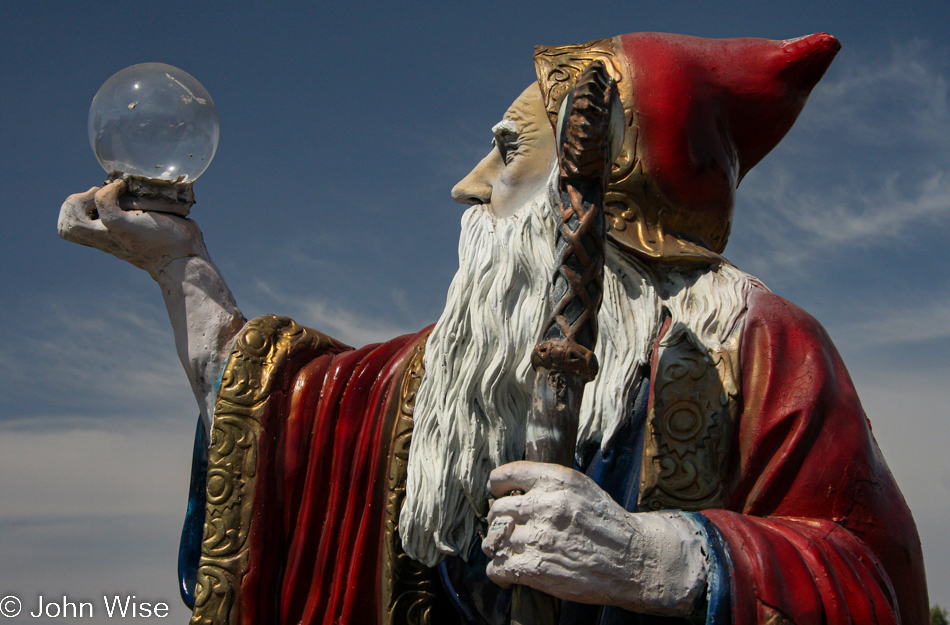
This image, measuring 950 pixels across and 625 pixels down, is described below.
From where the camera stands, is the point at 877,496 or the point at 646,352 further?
the point at 646,352

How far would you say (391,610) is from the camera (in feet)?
9.55

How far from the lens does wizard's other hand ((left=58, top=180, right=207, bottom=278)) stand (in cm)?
339

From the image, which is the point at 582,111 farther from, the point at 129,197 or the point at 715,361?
the point at 129,197

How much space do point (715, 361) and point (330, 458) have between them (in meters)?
1.23

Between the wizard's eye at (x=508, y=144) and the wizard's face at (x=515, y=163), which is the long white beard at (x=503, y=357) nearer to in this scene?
the wizard's face at (x=515, y=163)

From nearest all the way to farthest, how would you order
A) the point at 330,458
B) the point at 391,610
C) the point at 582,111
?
1. the point at 582,111
2. the point at 391,610
3. the point at 330,458

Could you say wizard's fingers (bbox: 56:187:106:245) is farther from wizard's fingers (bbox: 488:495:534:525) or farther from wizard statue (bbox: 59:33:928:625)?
wizard's fingers (bbox: 488:495:534:525)

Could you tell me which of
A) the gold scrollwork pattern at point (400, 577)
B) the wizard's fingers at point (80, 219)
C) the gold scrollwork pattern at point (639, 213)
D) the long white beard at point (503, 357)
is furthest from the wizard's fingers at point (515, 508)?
the wizard's fingers at point (80, 219)

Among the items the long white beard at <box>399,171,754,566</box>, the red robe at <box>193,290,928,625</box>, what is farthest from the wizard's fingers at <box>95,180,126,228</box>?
the long white beard at <box>399,171,754,566</box>

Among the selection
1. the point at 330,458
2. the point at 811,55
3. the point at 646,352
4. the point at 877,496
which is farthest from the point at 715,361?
the point at 330,458

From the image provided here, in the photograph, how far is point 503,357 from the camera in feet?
8.91

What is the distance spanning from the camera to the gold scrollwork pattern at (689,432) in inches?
100

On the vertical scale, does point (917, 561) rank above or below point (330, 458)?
below

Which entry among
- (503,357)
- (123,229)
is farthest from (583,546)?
(123,229)
